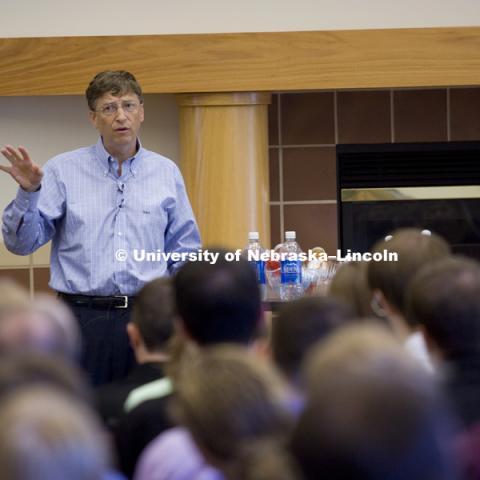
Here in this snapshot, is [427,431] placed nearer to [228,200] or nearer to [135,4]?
[228,200]

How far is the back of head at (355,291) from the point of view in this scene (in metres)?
2.78

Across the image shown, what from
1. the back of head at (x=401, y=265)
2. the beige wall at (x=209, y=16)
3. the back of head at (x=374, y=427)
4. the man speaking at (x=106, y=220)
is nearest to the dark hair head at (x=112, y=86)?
the man speaking at (x=106, y=220)

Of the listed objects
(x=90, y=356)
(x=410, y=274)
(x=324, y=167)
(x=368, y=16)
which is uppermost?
(x=368, y=16)

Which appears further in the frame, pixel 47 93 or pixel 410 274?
pixel 47 93

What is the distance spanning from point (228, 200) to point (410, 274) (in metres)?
2.45

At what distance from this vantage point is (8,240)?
150 inches

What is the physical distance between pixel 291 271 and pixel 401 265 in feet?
4.98

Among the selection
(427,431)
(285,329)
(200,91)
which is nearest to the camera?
(427,431)

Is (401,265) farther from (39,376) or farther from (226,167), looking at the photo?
(226,167)

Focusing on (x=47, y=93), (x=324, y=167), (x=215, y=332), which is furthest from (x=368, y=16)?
(x=215, y=332)

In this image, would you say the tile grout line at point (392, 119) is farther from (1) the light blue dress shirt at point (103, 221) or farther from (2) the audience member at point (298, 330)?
(2) the audience member at point (298, 330)

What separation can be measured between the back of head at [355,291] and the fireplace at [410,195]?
2639 mm

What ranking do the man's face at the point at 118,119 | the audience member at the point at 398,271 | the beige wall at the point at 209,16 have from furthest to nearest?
the beige wall at the point at 209,16 → the man's face at the point at 118,119 → the audience member at the point at 398,271

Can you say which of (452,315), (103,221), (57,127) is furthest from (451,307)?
(57,127)
